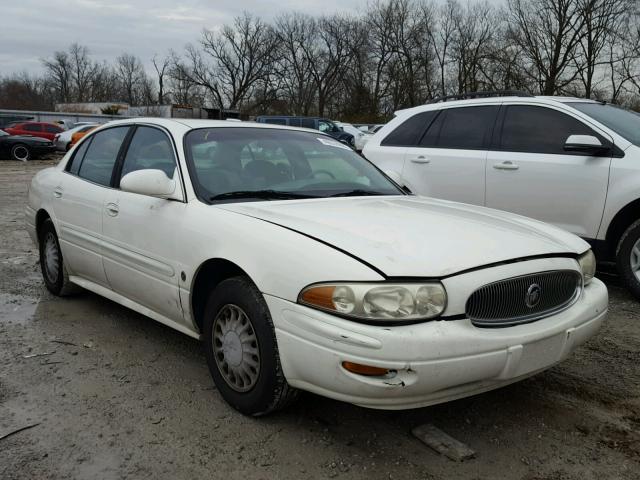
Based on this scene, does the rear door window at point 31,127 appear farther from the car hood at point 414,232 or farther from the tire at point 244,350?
the tire at point 244,350

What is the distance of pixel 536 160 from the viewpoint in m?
5.32

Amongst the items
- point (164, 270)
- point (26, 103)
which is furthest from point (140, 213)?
point (26, 103)

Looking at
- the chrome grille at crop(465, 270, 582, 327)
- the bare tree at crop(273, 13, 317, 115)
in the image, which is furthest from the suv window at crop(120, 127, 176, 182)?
the bare tree at crop(273, 13, 317, 115)

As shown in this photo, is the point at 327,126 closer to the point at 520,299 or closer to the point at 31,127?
the point at 31,127

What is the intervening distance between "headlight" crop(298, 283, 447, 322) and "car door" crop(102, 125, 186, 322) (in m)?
1.17

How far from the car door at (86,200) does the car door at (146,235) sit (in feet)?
0.47

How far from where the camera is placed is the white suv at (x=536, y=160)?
15.9ft

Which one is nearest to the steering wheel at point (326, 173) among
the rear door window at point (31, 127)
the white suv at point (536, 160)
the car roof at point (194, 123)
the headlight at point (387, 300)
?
the car roof at point (194, 123)

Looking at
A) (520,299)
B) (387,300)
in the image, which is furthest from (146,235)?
(520,299)

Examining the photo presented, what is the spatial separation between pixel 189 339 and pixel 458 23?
205ft

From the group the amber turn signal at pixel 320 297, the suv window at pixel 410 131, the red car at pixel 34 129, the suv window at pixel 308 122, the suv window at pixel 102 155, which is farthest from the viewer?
the suv window at pixel 308 122

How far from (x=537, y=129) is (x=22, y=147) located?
23.1 metres

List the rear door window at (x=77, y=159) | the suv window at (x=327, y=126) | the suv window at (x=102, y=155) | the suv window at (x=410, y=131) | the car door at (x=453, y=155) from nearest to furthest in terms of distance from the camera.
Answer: the suv window at (x=102, y=155) < the rear door window at (x=77, y=159) < the car door at (x=453, y=155) < the suv window at (x=410, y=131) < the suv window at (x=327, y=126)

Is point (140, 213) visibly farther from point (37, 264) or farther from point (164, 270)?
point (37, 264)
